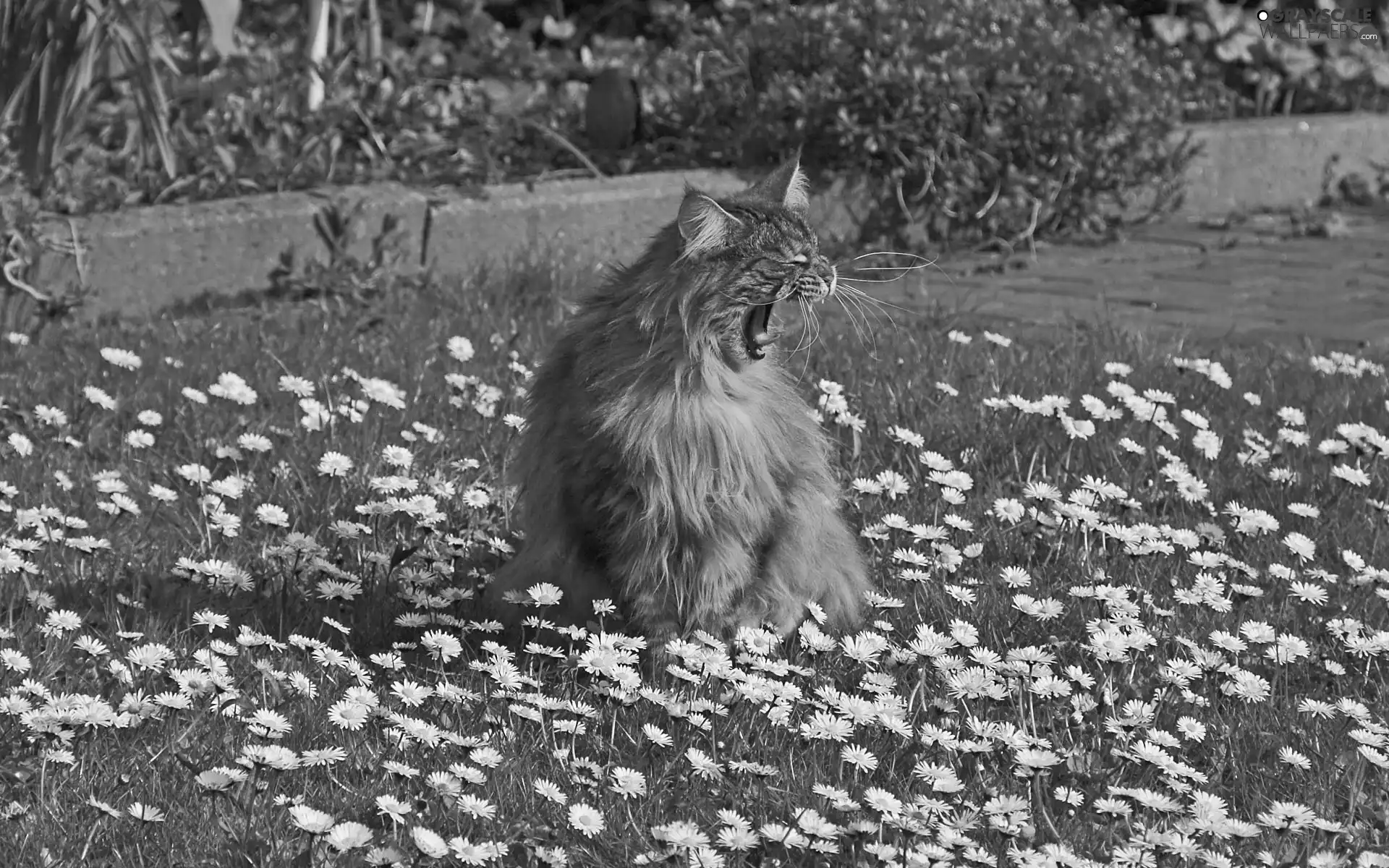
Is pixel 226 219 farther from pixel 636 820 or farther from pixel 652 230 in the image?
pixel 636 820

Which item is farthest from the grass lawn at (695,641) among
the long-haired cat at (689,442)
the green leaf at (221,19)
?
the green leaf at (221,19)

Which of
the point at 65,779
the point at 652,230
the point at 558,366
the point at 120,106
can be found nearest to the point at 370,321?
the point at 652,230

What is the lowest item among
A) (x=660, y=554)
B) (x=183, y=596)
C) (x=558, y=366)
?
(x=183, y=596)

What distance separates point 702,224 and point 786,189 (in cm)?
34

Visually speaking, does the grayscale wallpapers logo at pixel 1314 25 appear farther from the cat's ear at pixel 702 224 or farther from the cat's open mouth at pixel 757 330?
the cat's ear at pixel 702 224

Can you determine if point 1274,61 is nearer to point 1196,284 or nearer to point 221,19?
point 1196,284

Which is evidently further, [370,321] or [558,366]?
[370,321]

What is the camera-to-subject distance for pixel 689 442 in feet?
10.3

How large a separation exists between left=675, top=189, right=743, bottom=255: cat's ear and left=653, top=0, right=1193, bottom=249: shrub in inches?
141

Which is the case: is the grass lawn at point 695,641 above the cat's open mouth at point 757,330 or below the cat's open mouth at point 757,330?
below

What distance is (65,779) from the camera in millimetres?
2705

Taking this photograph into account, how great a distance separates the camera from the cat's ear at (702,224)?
120 inches

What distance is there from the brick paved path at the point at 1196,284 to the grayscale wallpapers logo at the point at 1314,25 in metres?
1.67

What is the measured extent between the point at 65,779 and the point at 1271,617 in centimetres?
244
